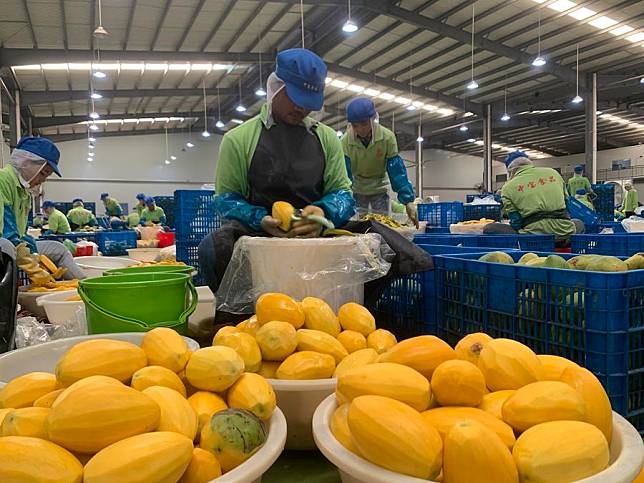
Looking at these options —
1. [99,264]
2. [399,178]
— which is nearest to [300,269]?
[399,178]

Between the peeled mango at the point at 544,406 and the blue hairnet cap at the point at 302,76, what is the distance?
1.75 meters

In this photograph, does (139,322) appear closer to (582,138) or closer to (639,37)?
(639,37)

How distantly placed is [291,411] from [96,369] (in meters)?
0.46

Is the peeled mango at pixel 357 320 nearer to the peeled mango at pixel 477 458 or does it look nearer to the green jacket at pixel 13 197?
the peeled mango at pixel 477 458

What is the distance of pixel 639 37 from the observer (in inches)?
439

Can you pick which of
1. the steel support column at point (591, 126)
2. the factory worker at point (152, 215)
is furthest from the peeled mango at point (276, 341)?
the steel support column at point (591, 126)

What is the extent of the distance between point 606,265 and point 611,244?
1.88 m

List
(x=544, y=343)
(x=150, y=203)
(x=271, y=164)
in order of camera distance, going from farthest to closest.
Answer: (x=150, y=203) → (x=271, y=164) → (x=544, y=343)

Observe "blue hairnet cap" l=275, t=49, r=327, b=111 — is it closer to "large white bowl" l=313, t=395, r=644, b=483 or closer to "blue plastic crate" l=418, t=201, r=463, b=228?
"large white bowl" l=313, t=395, r=644, b=483

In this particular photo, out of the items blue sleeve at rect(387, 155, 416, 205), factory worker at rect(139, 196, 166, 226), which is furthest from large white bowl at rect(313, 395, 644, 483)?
factory worker at rect(139, 196, 166, 226)

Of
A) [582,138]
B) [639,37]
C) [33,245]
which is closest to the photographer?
[33,245]

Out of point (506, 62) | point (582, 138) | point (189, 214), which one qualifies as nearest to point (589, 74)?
point (506, 62)

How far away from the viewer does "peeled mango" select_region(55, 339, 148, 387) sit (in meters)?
0.97

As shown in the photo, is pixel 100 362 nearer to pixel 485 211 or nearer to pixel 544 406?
pixel 544 406
